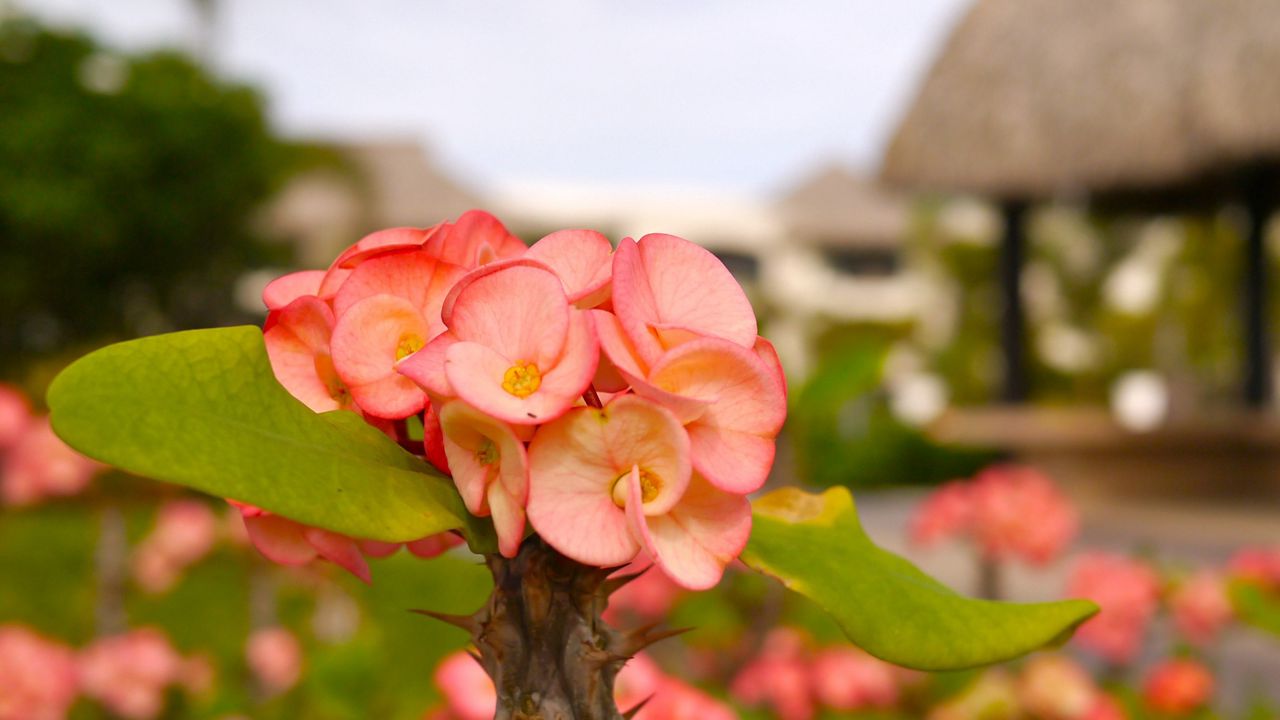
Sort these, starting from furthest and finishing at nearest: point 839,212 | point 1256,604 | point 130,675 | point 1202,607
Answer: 1. point 839,212
2. point 1202,607
3. point 130,675
4. point 1256,604

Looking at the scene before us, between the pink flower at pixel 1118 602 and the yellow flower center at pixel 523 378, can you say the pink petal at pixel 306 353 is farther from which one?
the pink flower at pixel 1118 602

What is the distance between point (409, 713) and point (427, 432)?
1493mm

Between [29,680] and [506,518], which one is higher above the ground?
[506,518]

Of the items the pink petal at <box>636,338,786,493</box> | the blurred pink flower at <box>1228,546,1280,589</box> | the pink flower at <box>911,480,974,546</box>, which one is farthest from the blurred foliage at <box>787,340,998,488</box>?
the pink petal at <box>636,338,786,493</box>

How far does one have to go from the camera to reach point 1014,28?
8930 millimetres

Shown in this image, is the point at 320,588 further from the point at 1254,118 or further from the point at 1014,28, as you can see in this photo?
the point at 1014,28

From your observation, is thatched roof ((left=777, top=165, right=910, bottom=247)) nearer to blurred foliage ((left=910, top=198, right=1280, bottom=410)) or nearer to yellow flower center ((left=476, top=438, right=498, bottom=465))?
blurred foliage ((left=910, top=198, right=1280, bottom=410))

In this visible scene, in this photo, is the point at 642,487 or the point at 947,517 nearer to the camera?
the point at 642,487

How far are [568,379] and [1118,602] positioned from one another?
2.47 meters

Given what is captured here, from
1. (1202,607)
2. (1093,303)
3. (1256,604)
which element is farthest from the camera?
(1093,303)

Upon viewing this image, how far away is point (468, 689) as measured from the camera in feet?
3.07

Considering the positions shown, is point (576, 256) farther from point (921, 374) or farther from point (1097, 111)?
point (921, 374)

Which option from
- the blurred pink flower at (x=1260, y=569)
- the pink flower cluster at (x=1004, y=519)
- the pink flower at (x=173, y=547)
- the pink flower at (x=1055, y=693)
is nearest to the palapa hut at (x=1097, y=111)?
the pink flower cluster at (x=1004, y=519)

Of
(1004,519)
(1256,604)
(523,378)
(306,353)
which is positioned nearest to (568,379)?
(523,378)
